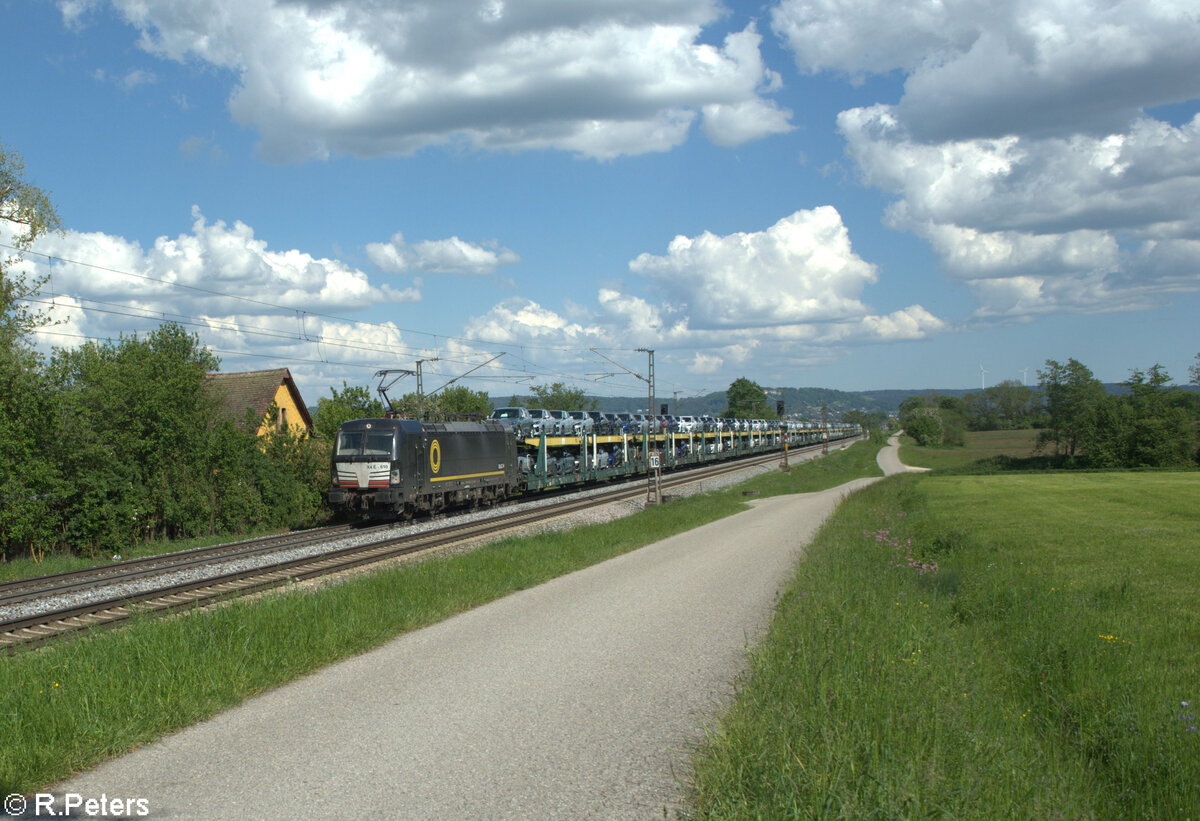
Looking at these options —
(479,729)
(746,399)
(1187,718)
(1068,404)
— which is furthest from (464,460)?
(746,399)

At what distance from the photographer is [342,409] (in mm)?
41000

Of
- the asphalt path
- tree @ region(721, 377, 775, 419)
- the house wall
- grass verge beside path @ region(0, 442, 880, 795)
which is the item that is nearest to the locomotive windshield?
grass verge beside path @ region(0, 442, 880, 795)

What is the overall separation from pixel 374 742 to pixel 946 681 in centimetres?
455

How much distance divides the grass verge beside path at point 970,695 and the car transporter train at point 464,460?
1559 cm

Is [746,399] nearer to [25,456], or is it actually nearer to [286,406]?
[286,406]

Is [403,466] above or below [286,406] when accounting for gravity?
below

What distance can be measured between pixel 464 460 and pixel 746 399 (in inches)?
5737

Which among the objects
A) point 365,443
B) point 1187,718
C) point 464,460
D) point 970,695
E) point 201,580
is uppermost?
point 365,443

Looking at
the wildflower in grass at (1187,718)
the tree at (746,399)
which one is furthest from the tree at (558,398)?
the wildflower in grass at (1187,718)

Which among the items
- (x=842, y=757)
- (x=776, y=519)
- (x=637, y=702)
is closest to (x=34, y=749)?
(x=637, y=702)

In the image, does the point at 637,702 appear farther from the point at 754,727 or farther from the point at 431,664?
the point at 431,664

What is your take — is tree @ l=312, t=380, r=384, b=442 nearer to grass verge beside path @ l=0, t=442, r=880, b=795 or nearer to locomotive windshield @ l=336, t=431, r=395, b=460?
locomotive windshield @ l=336, t=431, r=395, b=460

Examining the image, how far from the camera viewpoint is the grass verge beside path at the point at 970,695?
4633mm

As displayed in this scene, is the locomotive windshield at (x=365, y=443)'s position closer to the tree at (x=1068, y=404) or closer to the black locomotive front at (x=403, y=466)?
the black locomotive front at (x=403, y=466)
